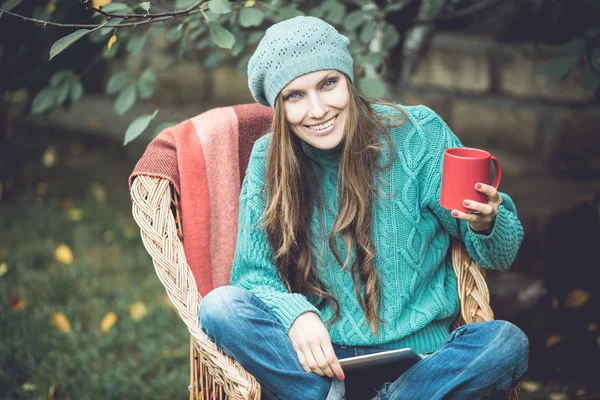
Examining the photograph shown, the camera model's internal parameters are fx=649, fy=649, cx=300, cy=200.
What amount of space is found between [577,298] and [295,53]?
73.9 inches

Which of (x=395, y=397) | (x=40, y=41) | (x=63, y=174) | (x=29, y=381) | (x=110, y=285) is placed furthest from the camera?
(x=63, y=174)

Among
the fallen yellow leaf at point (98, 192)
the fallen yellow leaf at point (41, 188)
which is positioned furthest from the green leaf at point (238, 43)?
the fallen yellow leaf at point (41, 188)

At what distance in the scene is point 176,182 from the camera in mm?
2133

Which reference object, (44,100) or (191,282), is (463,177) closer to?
(191,282)

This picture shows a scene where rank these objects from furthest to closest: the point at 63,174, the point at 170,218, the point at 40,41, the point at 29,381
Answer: the point at 63,174 < the point at 40,41 < the point at 29,381 < the point at 170,218

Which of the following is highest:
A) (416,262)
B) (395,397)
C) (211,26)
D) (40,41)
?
(211,26)

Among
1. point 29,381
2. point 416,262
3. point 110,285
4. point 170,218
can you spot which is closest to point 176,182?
point 170,218

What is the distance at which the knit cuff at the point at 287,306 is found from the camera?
1840 millimetres

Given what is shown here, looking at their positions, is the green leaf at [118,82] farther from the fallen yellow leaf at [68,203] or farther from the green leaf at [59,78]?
the fallen yellow leaf at [68,203]

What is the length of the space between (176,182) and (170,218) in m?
0.17

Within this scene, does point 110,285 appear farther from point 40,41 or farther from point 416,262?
point 416,262

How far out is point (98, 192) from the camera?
4.49 meters

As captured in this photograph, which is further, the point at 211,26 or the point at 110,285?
the point at 110,285

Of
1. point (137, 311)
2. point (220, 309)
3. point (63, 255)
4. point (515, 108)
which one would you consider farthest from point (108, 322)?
point (515, 108)
